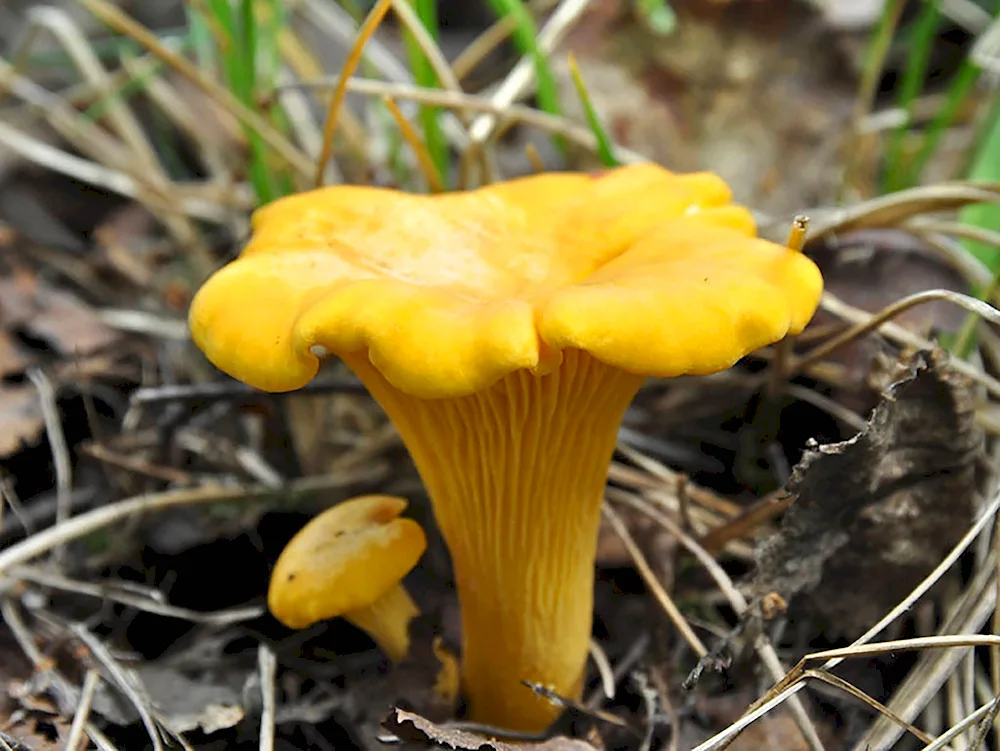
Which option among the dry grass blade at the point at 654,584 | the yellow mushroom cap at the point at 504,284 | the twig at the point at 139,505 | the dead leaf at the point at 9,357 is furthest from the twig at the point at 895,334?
the dead leaf at the point at 9,357

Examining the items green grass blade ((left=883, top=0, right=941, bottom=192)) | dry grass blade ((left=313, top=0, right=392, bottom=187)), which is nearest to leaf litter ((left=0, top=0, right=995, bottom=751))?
green grass blade ((left=883, top=0, right=941, bottom=192))

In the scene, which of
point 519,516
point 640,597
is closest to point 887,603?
point 640,597

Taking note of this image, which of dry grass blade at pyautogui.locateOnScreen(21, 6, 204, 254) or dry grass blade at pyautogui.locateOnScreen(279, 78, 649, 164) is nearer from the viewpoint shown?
dry grass blade at pyautogui.locateOnScreen(279, 78, 649, 164)

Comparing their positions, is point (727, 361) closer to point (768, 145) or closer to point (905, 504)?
point (905, 504)

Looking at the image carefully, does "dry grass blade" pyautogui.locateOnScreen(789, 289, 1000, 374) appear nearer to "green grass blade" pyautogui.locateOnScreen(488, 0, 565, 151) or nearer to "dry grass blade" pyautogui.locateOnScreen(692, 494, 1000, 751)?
"dry grass blade" pyautogui.locateOnScreen(692, 494, 1000, 751)

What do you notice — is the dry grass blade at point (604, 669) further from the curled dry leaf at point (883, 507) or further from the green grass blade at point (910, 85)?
the green grass blade at point (910, 85)
